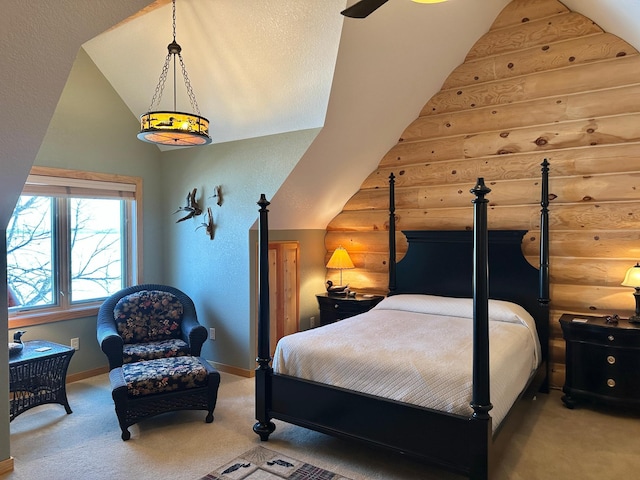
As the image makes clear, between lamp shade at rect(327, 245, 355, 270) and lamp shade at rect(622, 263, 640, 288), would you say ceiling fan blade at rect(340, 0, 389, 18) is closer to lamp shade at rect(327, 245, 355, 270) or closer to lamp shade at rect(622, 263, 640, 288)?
lamp shade at rect(622, 263, 640, 288)

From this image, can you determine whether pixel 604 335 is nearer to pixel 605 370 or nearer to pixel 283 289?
pixel 605 370

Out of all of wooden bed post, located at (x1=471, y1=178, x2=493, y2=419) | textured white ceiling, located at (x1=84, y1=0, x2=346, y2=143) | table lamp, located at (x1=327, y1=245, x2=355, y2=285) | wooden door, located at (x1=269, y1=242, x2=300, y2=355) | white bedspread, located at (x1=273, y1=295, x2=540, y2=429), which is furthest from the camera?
table lamp, located at (x1=327, y1=245, x2=355, y2=285)

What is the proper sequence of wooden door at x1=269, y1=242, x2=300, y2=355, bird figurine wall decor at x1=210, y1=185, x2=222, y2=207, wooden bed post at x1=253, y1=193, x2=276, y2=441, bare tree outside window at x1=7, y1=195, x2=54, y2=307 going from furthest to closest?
wooden door at x1=269, y1=242, x2=300, y2=355 → bird figurine wall decor at x1=210, y1=185, x2=222, y2=207 → bare tree outside window at x1=7, y1=195, x2=54, y2=307 → wooden bed post at x1=253, y1=193, x2=276, y2=441

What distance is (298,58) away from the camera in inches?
131

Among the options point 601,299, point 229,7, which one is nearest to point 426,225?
point 601,299

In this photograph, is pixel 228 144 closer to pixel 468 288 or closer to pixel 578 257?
pixel 468 288

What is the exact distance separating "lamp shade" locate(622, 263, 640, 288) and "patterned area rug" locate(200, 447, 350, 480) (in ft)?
8.08

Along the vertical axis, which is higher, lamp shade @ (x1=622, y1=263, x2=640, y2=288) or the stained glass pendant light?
the stained glass pendant light

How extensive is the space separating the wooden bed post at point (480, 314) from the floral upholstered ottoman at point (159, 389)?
1.90 m

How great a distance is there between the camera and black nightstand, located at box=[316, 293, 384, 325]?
4.57 meters

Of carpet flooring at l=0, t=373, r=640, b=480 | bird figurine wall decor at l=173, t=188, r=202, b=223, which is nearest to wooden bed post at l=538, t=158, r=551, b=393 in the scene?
carpet flooring at l=0, t=373, r=640, b=480

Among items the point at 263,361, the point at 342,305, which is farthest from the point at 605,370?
the point at 263,361

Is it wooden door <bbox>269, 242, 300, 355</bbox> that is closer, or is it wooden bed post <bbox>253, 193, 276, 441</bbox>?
wooden bed post <bbox>253, 193, 276, 441</bbox>

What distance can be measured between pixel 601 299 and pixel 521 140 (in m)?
1.51
